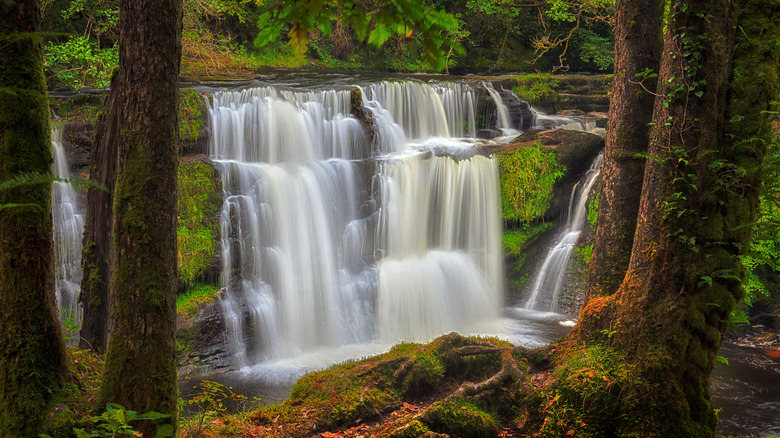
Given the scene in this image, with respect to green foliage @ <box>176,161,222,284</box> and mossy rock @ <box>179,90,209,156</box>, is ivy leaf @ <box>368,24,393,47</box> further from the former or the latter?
mossy rock @ <box>179,90,209,156</box>

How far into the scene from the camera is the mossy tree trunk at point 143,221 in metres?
3.22

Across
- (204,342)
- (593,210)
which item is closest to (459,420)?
(204,342)

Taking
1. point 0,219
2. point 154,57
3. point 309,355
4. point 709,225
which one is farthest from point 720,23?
point 309,355

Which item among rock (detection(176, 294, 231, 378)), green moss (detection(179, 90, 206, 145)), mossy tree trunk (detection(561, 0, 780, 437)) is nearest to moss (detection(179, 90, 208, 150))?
green moss (detection(179, 90, 206, 145))

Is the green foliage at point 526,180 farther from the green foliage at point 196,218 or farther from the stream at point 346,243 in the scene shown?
the green foliage at point 196,218

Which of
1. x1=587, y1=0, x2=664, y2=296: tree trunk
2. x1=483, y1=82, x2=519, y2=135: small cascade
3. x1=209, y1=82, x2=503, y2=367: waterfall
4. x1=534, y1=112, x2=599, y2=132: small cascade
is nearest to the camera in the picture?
x1=587, y1=0, x2=664, y2=296: tree trunk

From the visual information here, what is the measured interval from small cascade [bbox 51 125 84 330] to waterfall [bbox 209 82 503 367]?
89.4 inches

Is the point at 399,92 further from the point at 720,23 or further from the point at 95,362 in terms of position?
the point at 95,362

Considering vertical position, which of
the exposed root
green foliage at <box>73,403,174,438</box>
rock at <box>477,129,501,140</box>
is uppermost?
rock at <box>477,129,501,140</box>

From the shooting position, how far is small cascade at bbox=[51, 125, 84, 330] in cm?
855

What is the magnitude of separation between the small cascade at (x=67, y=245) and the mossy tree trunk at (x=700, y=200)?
26.1ft

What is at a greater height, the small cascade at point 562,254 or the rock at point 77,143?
the rock at point 77,143

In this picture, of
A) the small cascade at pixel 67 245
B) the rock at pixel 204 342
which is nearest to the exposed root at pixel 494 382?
the rock at pixel 204 342

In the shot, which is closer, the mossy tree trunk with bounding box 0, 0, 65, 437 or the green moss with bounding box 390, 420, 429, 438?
the mossy tree trunk with bounding box 0, 0, 65, 437
